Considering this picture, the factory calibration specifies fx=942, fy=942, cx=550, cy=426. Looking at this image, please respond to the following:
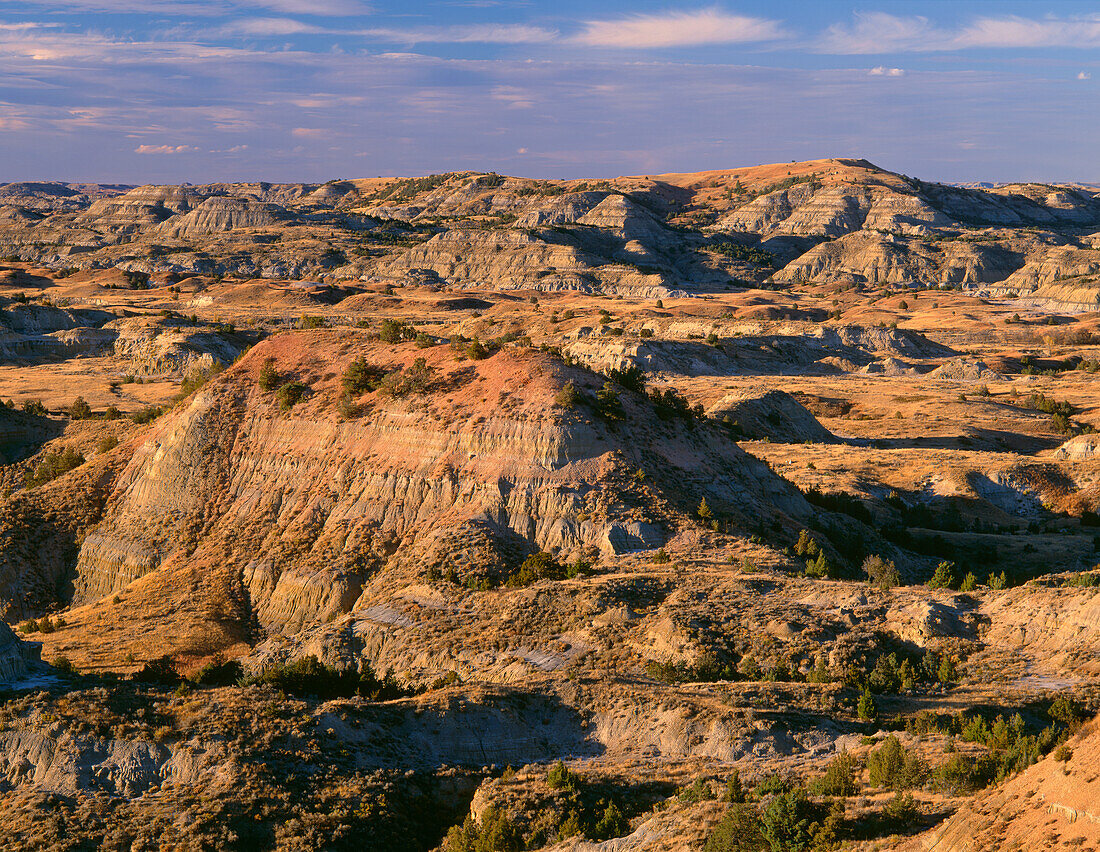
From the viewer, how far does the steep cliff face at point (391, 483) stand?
36.5 meters

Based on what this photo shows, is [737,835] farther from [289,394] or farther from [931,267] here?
[931,267]

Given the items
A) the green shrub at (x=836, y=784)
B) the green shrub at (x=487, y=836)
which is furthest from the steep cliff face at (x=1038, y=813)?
the green shrub at (x=487, y=836)

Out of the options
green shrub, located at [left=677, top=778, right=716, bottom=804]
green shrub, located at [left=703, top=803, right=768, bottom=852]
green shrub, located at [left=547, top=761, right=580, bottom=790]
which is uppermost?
green shrub, located at [left=703, top=803, right=768, bottom=852]

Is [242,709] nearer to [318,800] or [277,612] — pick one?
[318,800]

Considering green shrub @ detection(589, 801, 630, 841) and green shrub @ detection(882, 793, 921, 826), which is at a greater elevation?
green shrub @ detection(882, 793, 921, 826)

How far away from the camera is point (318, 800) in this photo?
20.4 metres

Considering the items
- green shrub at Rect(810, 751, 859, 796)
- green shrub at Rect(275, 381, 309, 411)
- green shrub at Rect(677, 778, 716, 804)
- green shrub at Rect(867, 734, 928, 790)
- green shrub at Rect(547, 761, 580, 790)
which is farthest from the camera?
green shrub at Rect(275, 381, 309, 411)

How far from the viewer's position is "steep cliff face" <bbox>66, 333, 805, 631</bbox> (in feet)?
120

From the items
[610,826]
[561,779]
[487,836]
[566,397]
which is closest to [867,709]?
[610,826]

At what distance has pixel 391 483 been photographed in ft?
129

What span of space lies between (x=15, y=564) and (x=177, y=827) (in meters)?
28.5

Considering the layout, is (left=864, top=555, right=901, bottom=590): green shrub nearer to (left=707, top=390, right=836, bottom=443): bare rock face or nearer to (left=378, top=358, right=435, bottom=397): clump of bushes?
(left=378, top=358, right=435, bottom=397): clump of bushes

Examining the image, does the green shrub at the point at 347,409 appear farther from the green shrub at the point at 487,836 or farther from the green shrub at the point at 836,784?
the green shrub at the point at 836,784

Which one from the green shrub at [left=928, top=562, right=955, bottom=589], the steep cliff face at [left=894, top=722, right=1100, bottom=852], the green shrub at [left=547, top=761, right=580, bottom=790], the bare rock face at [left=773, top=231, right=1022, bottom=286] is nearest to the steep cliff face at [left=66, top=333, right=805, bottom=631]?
the green shrub at [left=928, top=562, right=955, bottom=589]
